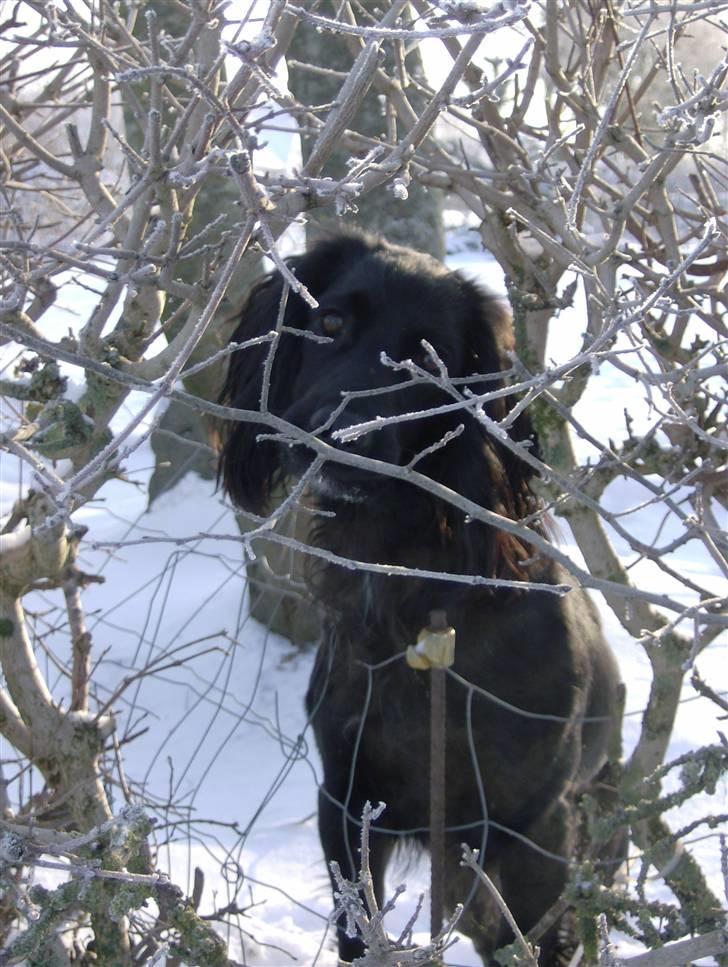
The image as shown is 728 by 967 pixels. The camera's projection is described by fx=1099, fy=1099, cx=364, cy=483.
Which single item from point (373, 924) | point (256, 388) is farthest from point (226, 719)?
point (373, 924)

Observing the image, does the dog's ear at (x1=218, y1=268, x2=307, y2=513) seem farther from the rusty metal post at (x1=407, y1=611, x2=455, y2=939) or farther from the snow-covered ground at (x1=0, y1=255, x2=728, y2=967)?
the rusty metal post at (x1=407, y1=611, x2=455, y2=939)

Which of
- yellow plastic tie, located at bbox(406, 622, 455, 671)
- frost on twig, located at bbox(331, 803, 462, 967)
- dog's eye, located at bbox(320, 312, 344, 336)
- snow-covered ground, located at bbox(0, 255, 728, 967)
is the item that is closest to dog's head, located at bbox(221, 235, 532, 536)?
dog's eye, located at bbox(320, 312, 344, 336)

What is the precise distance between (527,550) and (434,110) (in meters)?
1.80

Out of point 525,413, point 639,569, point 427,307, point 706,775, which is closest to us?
point 706,775

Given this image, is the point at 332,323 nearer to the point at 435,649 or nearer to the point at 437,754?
the point at 435,649

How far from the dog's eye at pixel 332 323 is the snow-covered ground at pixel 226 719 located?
0.53m

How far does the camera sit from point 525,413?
109 inches

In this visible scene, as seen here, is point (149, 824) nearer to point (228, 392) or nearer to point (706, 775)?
point (706, 775)

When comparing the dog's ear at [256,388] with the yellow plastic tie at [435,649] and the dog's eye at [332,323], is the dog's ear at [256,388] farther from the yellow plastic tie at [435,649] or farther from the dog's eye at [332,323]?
the yellow plastic tie at [435,649]

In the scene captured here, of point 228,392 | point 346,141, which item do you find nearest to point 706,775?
point 346,141

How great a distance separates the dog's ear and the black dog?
0.05 m

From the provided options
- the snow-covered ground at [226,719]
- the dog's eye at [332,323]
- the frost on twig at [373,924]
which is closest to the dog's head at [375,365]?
the dog's eye at [332,323]

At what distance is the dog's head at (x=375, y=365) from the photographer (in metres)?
2.64

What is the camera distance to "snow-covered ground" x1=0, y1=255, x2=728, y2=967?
126 inches
